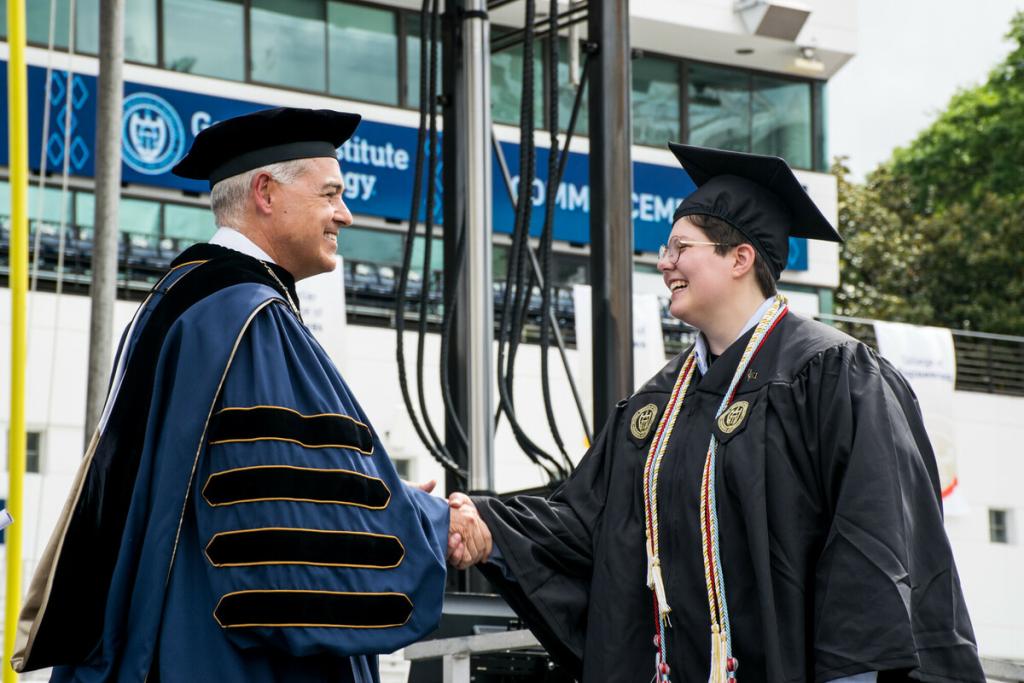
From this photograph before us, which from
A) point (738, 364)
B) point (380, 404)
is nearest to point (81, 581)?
point (738, 364)

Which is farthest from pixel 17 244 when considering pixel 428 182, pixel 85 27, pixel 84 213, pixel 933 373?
pixel 933 373

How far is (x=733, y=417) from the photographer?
11.6 ft

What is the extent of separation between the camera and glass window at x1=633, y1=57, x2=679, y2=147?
20812mm

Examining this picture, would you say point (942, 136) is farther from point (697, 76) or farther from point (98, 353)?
point (98, 353)

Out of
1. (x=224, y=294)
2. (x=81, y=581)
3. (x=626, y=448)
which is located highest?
(x=224, y=294)

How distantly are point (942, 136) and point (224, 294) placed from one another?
27788 millimetres

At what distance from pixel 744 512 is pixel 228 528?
115 centimetres

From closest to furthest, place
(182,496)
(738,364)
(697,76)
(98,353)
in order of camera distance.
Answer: (182,496)
(738,364)
(98,353)
(697,76)

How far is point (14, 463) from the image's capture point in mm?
4973

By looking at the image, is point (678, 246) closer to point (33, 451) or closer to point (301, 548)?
point (301, 548)

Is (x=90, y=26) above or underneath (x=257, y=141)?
above

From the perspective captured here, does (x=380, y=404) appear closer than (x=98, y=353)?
No

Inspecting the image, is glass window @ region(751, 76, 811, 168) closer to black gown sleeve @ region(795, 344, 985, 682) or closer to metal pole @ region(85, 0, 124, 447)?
metal pole @ region(85, 0, 124, 447)

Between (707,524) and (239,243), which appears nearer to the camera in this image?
(707,524)
